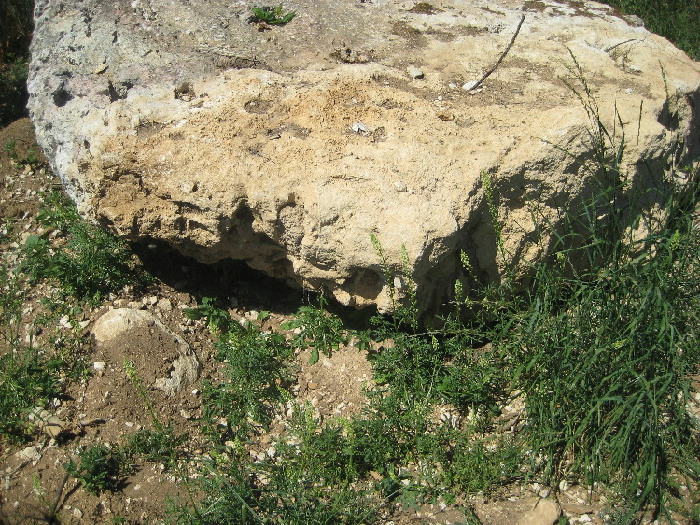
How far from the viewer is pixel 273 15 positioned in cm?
489

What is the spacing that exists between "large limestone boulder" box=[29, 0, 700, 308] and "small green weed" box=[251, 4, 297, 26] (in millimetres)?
118

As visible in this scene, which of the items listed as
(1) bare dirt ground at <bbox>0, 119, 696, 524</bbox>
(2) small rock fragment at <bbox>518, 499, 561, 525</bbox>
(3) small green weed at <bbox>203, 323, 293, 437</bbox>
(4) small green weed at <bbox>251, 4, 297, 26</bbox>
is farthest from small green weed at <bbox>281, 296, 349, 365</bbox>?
(4) small green weed at <bbox>251, 4, 297, 26</bbox>

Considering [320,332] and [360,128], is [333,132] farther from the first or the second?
[320,332]

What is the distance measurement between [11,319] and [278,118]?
1988mm

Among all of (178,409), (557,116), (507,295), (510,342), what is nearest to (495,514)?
(510,342)

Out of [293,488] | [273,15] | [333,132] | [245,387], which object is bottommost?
[245,387]

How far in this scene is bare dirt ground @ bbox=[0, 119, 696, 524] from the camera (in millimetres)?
3393

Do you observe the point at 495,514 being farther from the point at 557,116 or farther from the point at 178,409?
the point at 557,116

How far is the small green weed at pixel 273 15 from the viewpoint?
4.84 metres

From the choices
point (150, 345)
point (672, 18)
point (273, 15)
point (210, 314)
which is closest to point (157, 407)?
point (150, 345)

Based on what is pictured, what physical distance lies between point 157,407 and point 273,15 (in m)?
2.71

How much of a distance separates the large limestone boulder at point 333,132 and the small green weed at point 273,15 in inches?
4.6

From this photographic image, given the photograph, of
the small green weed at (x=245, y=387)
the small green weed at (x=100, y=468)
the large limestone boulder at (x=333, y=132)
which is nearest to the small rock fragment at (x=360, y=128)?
the large limestone boulder at (x=333, y=132)

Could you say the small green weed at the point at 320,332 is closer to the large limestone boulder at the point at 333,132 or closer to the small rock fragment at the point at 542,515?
the large limestone boulder at the point at 333,132
